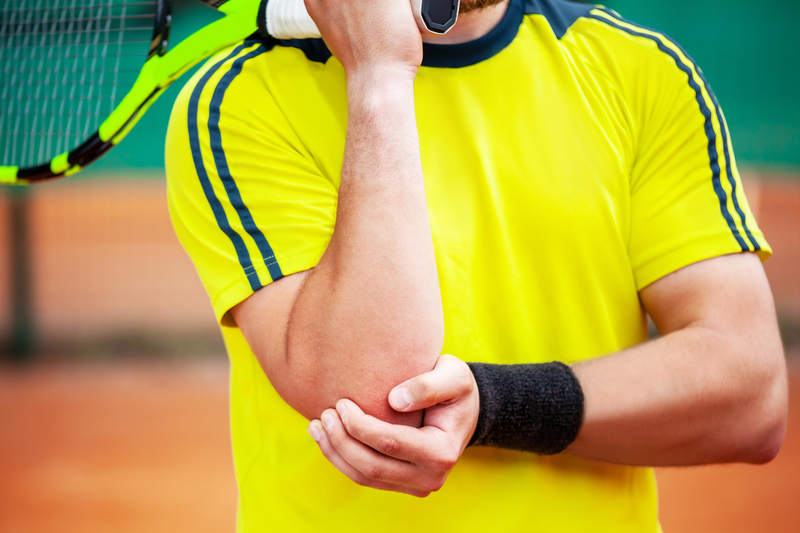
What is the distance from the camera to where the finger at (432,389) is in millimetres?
999

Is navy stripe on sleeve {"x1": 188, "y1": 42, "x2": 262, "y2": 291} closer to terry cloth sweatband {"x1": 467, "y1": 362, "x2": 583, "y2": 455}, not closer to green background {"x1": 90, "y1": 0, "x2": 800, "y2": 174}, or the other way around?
terry cloth sweatband {"x1": 467, "y1": 362, "x2": 583, "y2": 455}

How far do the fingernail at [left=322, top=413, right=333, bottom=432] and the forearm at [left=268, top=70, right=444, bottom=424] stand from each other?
3cm

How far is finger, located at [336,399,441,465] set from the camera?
0.99m

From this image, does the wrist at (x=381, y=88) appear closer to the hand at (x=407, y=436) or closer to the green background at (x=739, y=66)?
the hand at (x=407, y=436)

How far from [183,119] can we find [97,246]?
352 inches

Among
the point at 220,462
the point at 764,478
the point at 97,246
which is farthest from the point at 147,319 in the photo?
the point at 764,478

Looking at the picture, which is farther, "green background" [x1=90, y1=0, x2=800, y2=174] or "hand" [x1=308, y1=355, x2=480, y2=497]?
"green background" [x1=90, y1=0, x2=800, y2=174]

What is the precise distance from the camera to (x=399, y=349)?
102 centimetres

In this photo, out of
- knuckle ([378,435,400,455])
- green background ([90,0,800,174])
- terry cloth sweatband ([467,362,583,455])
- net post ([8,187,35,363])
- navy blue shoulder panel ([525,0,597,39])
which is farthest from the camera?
net post ([8,187,35,363])

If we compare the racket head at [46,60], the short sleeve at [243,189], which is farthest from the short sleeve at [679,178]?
the racket head at [46,60]

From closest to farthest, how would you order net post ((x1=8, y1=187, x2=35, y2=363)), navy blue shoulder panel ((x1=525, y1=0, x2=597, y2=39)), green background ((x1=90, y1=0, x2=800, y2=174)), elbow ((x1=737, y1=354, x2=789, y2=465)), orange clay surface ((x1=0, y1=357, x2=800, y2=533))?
elbow ((x1=737, y1=354, x2=789, y2=465)), navy blue shoulder panel ((x1=525, y1=0, x2=597, y2=39)), orange clay surface ((x1=0, y1=357, x2=800, y2=533)), green background ((x1=90, y1=0, x2=800, y2=174)), net post ((x1=8, y1=187, x2=35, y2=363))

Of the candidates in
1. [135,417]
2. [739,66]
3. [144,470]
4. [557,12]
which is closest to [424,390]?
[557,12]

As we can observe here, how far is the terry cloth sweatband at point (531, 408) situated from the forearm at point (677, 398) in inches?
1.0

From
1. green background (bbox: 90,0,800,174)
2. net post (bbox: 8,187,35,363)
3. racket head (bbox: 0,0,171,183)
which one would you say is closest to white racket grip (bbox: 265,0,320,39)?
racket head (bbox: 0,0,171,183)
